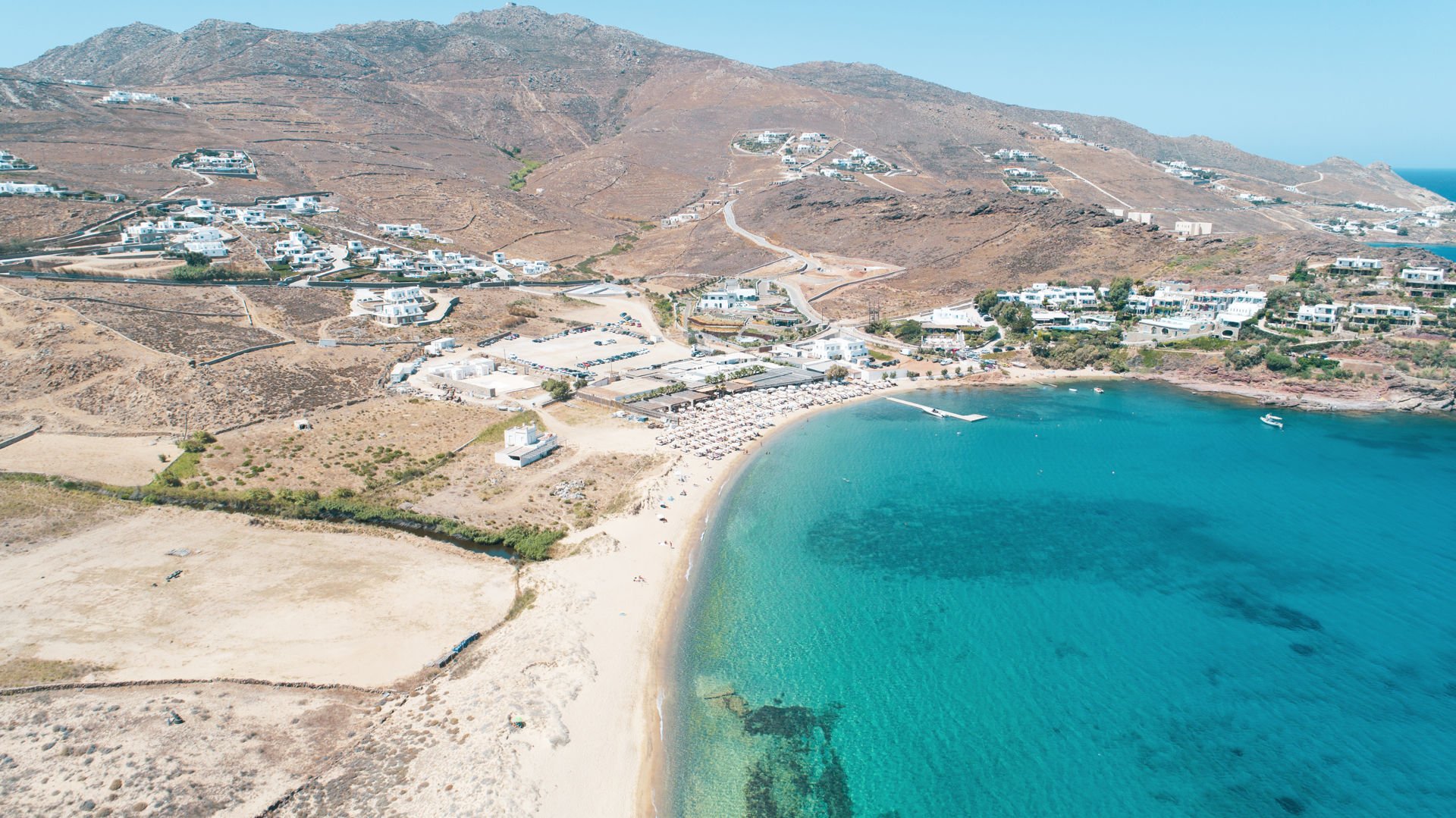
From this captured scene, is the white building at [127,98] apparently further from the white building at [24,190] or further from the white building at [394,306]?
the white building at [394,306]

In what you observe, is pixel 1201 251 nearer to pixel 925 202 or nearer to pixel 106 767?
pixel 925 202

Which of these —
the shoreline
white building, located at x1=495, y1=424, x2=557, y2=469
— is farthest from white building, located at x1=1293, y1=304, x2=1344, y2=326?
white building, located at x1=495, y1=424, x2=557, y2=469

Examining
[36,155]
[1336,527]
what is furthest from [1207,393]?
[36,155]

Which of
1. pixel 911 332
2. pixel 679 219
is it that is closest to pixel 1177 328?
pixel 911 332

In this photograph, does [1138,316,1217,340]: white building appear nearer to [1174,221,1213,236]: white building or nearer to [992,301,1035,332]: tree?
[992,301,1035,332]: tree

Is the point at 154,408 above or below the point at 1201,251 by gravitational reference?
below

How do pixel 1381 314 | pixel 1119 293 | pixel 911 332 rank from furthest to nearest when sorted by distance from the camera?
1. pixel 1119 293
2. pixel 911 332
3. pixel 1381 314

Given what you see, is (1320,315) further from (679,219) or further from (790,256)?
(679,219)
